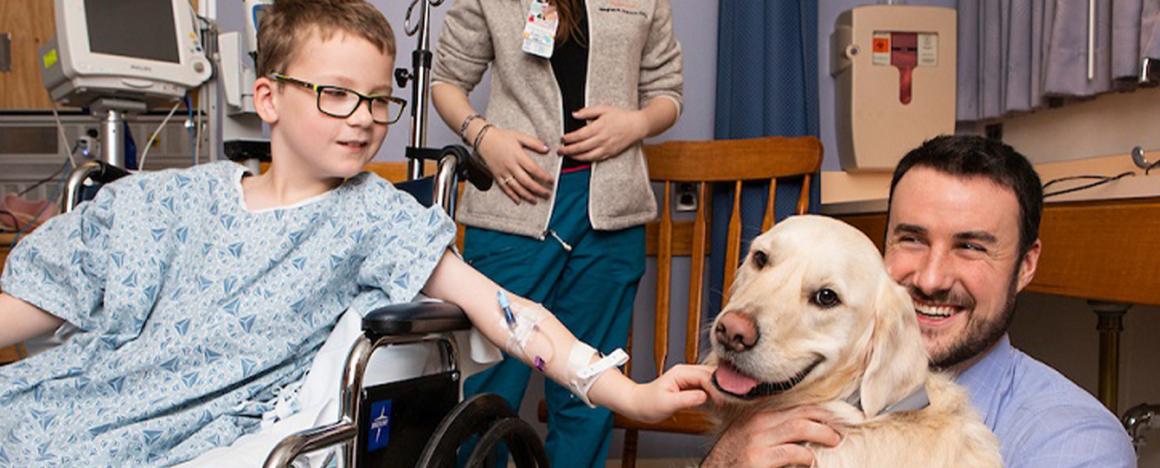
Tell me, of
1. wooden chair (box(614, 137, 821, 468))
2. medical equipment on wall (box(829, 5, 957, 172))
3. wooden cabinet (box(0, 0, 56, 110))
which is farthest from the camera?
wooden cabinet (box(0, 0, 56, 110))

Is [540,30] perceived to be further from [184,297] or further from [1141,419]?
[1141,419]

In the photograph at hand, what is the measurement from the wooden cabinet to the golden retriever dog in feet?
12.8

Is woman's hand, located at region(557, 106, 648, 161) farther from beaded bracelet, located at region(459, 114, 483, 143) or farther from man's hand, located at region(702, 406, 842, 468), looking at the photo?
man's hand, located at region(702, 406, 842, 468)

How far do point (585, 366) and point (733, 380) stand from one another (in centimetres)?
24

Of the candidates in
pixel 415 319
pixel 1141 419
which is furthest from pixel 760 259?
pixel 1141 419

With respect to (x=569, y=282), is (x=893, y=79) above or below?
above

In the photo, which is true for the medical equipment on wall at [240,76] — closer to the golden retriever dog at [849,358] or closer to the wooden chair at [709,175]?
the wooden chair at [709,175]

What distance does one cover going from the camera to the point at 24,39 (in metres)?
4.03

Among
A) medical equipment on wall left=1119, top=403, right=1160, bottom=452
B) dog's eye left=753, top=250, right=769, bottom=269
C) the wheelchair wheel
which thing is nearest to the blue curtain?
medical equipment on wall left=1119, top=403, right=1160, bottom=452

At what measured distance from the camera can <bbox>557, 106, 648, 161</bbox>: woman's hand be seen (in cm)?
215

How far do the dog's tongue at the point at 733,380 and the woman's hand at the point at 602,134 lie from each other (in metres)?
1.09

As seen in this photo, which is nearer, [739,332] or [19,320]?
[739,332]

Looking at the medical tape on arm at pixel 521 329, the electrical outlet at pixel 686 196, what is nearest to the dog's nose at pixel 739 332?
the medical tape on arm at pixel 521 329

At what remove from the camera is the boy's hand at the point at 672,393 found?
46.5 inches
